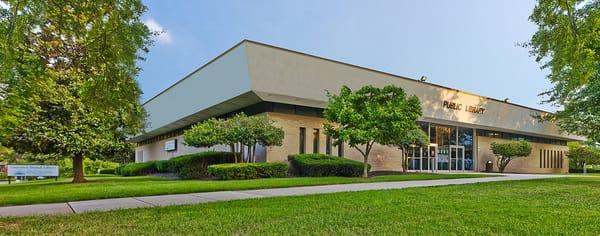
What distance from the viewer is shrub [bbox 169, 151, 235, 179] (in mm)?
20609

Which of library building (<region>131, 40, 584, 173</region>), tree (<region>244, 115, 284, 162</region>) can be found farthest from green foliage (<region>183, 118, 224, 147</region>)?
library building (<region>131, 40, 584, 173</region>)

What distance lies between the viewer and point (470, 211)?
725 centimetres

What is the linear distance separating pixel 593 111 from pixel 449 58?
8522 millimetres

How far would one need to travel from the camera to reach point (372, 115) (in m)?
17.2

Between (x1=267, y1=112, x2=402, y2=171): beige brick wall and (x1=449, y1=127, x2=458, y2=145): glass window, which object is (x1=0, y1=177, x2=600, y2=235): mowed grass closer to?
(x1=267, y1=112, x2=402, y2=171): beige brick wall

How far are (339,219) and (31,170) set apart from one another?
67.9 feet

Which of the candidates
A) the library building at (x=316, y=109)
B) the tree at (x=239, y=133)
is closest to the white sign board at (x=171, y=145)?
the library building at (x=316, y=109)

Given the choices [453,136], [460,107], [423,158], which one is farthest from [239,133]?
[453,136]

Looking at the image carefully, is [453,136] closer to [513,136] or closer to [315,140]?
[513,136]

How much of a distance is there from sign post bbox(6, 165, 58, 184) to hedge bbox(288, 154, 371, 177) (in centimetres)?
1269

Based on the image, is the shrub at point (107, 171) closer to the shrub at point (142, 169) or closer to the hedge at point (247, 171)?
the shrub at point (142, 169)

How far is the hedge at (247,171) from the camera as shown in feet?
56.6

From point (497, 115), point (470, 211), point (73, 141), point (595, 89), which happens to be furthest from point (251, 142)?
point (497, 115)

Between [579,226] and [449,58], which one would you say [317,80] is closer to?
[449,58]
